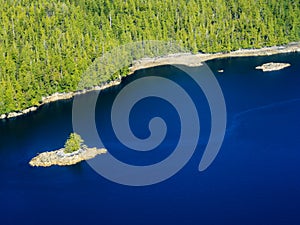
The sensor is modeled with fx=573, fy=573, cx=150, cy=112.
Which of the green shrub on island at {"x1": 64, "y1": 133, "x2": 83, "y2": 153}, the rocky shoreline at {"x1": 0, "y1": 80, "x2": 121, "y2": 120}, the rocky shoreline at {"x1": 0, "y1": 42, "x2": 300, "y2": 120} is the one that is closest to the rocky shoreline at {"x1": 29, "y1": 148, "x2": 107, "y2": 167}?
the green shrub on island at {"x1": 64, "y1": 133, "x2": 83, "y2": 153}

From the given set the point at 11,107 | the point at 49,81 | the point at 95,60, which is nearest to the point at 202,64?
the point at 95,60

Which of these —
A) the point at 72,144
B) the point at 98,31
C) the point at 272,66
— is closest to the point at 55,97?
the point at 98,31

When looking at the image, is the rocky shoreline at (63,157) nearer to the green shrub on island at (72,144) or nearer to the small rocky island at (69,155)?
the small rocky island at (69,155)

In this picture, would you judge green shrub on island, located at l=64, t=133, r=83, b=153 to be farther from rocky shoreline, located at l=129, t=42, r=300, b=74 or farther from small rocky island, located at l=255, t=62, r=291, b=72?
small rocky island, located at l=255, t=62, r=291, b=72

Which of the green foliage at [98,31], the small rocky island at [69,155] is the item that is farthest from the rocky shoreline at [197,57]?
the small rocky island at [69,155]

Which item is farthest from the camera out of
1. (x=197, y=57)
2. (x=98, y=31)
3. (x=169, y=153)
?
(x=197, y=57)

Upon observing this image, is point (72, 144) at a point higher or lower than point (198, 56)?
higher

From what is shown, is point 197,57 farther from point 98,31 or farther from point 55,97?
point 55,97
